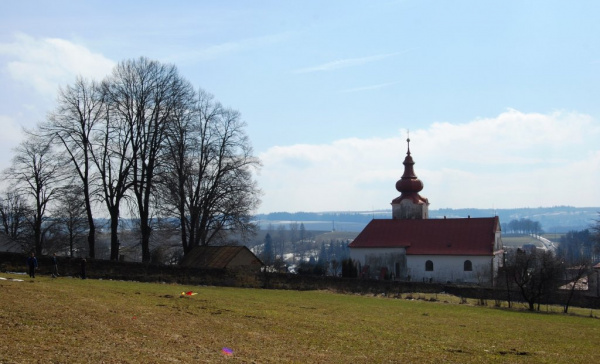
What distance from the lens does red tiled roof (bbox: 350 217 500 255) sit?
70250mm

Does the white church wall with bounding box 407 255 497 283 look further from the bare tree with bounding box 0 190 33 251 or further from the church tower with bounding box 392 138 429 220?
the bare tree with bounding box 0 190 33 251

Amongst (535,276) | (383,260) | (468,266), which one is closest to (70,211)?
(535,276)

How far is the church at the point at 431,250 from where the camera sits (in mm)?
69438

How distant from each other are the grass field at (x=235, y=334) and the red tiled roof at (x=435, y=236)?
44.7 meters

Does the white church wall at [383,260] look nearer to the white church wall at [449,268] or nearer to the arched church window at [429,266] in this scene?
the white church wall at [449,268]

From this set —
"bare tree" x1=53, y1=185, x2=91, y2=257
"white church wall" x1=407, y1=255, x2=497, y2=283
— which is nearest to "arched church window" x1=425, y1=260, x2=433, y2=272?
"white church wall" x1=407, y1=255, x2=497, y2=283

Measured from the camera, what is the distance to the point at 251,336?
56.1 ft

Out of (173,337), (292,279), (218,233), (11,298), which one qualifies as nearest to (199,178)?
(218,233)

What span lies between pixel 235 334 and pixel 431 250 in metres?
56.7

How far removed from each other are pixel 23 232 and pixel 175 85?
1044 inches

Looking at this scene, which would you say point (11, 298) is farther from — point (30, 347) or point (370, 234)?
point (370, 234)

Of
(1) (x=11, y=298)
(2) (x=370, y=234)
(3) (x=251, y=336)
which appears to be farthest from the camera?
(2) (x=370, y=234)

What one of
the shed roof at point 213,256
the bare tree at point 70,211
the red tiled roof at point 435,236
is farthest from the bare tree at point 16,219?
the red tiled roof at point 435,236

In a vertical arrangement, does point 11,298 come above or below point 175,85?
below
